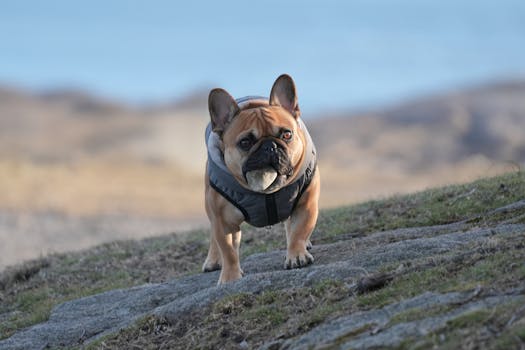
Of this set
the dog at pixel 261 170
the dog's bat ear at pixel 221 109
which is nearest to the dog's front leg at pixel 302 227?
the dog at pixel 261 170

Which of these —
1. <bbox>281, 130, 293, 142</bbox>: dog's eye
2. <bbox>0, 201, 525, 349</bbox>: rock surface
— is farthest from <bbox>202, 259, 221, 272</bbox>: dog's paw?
<bbox>281, 130, 293, 142</bbox>: dog's eye

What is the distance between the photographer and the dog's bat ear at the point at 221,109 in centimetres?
880

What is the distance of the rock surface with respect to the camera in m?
6.39

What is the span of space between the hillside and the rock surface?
1 cm

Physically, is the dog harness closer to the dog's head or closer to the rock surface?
the dog's head

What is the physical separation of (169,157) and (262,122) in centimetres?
4267

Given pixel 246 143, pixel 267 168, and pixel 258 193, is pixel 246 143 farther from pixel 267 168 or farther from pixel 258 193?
pixel 258 193

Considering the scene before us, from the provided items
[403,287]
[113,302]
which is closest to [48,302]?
[113,302]

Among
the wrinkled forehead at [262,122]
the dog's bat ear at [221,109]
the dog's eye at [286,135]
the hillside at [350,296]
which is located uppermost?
the dog's bat ear at [221,109]

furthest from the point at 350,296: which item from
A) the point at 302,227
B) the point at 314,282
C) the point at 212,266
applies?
the point at 212,266

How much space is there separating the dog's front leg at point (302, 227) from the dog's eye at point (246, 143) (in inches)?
34.0

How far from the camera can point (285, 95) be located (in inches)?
356

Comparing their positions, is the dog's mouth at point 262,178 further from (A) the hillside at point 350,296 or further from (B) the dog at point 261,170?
(A) the hillside at point 350,296

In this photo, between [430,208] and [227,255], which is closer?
[227,255]
